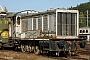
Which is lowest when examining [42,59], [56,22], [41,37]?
[42,59]

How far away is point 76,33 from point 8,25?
25.9 feet

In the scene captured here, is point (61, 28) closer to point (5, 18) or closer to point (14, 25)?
point (14, 25)

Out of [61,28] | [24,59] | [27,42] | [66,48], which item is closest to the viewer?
[24,59]

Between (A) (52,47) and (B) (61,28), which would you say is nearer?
(A) (52,47)

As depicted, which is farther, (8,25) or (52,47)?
(8,25)

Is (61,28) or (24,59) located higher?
(61,28)

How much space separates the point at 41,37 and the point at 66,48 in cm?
246

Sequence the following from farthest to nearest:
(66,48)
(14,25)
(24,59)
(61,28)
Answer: (14,25) → (61,28) → (66,48) → (24,59)

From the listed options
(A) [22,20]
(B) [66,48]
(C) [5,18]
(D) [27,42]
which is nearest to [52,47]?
(B) [66,48]

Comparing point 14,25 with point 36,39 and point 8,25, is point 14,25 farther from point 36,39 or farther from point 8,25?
point 36,39

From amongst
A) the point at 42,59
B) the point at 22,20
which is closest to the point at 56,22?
the point at 42,59

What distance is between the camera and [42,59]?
15266 millimetres

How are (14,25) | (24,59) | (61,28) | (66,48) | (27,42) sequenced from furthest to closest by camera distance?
(14,25), (27,42), (61,28), (66,48), (24,59)

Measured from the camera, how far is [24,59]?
15211mm
